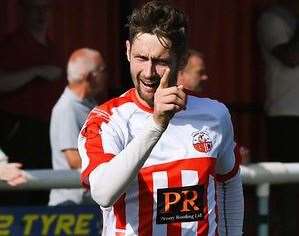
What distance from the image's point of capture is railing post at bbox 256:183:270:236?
6309 millimetres

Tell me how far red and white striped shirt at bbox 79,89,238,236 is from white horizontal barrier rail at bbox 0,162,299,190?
151 cm

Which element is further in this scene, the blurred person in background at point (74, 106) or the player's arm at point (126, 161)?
the blurred person in background at point (74, 106)

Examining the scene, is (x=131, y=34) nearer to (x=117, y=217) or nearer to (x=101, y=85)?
(x=117, y=217)

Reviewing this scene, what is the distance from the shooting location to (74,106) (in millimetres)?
6750

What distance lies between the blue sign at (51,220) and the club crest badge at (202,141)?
1.78m

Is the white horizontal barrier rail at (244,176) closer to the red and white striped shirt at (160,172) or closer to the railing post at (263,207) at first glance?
the railing post at (263,207)

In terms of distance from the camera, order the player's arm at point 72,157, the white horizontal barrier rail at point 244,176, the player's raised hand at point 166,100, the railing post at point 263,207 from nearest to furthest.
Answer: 1. the player's raised hand at point 166,100
2. the white horizontal barrier rail at point 244,176
3. the railing post at point 263,207
4. the player's arm at point 72,157

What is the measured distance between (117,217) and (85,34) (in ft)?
14.3

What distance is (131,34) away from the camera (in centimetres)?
409

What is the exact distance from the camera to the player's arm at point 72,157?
21.4 ft

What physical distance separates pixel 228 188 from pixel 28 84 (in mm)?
2996

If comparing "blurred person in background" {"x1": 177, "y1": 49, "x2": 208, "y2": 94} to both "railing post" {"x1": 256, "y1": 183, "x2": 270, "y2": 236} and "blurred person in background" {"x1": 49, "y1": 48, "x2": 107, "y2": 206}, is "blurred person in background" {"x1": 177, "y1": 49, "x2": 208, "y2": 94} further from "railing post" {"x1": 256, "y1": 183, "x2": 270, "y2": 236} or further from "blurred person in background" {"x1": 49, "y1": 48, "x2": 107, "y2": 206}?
"railing post" {"x1": 256, "y1": 183, "x2": 270, "y2": 236}

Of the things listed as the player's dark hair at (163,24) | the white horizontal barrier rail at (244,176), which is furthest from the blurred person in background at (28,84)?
the player's dark hair at (163,24)

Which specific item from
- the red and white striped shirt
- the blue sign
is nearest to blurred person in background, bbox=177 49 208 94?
the blue sign
